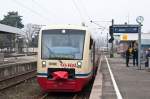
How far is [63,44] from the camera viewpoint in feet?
57.5

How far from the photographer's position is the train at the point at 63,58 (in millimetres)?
16703

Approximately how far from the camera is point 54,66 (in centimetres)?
1692

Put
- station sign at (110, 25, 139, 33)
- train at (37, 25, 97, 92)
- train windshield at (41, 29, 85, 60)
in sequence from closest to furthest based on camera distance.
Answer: train at (37, 25, 97, 92), train windshield at (41, 29, 85, 60), station sign at (110, 25, 139, 33)

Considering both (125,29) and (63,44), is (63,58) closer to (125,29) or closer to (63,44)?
(63,44)

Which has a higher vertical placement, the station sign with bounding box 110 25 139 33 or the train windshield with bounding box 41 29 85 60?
the station sign with bounding box 110 25 139 33

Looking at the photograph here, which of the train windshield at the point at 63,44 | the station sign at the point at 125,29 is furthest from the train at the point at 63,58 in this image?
the station sign at the point at 125,29

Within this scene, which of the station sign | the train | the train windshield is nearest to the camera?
the train

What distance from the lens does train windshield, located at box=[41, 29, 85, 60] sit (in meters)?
17.2

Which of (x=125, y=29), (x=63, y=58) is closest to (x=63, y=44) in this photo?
(x=63, y=58)

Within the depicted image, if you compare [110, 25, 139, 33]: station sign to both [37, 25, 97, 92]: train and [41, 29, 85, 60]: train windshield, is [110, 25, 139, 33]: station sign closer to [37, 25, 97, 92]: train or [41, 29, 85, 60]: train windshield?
[37, 25, 97, 92]: train

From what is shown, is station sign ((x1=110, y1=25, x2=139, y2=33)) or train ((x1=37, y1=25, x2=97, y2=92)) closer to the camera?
train ((x1=37, y1=25, x2=97, y2=92))

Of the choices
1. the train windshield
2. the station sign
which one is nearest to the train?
the train windshield

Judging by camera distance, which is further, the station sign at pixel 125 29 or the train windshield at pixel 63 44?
the station sign at pixel 125 29

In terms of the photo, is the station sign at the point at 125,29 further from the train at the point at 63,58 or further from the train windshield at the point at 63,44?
the train windshield at the point at 63,44
